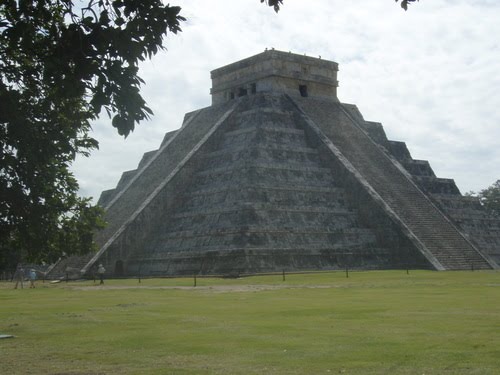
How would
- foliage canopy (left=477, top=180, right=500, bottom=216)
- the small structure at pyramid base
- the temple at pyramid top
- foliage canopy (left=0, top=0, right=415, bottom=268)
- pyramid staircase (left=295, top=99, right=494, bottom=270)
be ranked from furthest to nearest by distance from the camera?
foliage canopy (left=477, top=180, right=500, bottom=216), the temple at pyramid top, pyramid staircase (left=295, top=99, right=494, bottom=270), the small structure at pyramid base, foliage canopy (left=0, top=0, right=415, bottom=268)

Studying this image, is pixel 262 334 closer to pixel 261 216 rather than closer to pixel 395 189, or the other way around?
pixel 261 216

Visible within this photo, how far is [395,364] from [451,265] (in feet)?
86.7

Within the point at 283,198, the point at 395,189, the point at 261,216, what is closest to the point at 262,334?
the point at 261,216

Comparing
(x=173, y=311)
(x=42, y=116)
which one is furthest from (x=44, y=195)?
(x=173, y=311)

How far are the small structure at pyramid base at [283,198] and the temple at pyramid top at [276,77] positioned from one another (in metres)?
0.07

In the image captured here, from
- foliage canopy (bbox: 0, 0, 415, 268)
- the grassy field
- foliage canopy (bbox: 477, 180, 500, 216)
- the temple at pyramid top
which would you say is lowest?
the grassy field

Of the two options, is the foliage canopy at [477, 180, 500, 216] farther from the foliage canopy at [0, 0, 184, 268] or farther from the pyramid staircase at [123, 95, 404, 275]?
the foliage canopy at [0, 0, 184, 268]

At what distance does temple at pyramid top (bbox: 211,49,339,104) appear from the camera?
147ft

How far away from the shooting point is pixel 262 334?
1191 cm

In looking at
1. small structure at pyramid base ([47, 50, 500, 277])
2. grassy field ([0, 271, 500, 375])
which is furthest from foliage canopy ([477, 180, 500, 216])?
grassy field ([0, 271, 500, 375])

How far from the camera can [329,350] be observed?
398 inches

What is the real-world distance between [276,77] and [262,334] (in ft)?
112

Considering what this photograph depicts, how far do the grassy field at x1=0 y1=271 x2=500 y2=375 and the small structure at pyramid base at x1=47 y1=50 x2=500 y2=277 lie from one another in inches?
544

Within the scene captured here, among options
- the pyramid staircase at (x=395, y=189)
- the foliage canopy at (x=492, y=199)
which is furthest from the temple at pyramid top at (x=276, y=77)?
the foliage canopy at (x=492, y=199)
